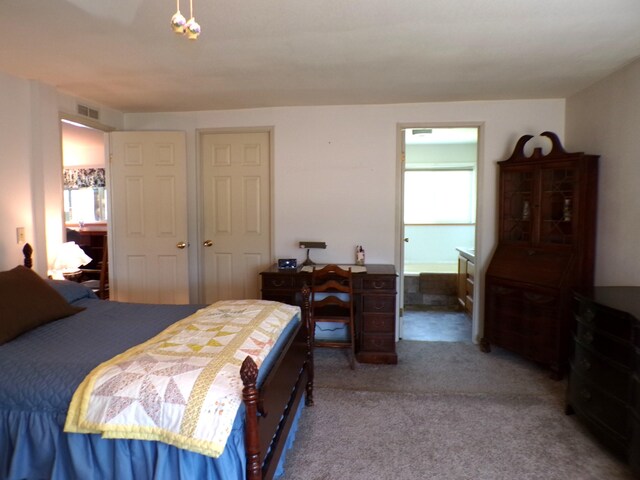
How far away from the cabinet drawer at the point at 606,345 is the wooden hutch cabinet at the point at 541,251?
701mm

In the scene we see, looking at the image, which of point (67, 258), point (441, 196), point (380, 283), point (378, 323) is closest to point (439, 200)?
point (441, 196)

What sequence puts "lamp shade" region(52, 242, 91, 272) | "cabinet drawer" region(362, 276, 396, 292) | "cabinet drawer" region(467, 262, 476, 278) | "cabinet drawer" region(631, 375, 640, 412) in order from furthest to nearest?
"cabinet drawer" region(467, 262, 476, 278) < "cabinet drawer" region(362, 276, 396, 292) < "lamp shade" region(52, 242, 91, 272) < "cabinet drawer" region(631, 375, 640, 412)

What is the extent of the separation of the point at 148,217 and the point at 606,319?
3.85 metres

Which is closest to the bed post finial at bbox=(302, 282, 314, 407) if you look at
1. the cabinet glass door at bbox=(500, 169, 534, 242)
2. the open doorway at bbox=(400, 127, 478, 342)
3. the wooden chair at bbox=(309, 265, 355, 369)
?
the wooden chair at bbox=(309, 265, 355, 369)

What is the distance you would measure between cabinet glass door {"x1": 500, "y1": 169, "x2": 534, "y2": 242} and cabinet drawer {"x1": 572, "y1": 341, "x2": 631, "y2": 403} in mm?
1330

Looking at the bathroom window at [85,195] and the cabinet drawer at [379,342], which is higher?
the bathroom window at [85,195]

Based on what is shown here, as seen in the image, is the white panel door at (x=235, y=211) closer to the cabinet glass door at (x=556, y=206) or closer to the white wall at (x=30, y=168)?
the white wall at (x=30, y=168)

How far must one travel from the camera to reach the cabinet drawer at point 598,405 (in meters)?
1.95

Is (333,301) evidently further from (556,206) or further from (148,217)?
(148,217)

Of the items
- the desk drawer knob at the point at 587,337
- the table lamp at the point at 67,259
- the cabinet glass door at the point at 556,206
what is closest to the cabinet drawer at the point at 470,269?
the cabinet glass door at the point at 556,206

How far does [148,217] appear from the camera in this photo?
394cm

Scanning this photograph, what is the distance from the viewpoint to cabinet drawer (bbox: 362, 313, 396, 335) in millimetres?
3357

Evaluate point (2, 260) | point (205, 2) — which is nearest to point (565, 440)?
point (205, 2)

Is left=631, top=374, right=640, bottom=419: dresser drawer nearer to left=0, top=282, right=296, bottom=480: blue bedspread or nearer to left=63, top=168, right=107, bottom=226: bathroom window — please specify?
left=0, top=282, right=296, bottom=480: blue bedspread
